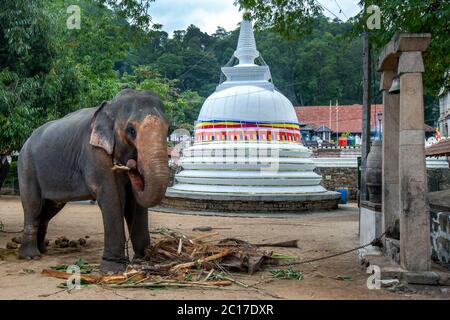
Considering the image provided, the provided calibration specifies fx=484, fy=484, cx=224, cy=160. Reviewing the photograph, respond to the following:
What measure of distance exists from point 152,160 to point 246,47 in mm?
16226

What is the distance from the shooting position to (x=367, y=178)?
8.36 m

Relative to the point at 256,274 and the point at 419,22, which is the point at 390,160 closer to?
the point at 419,22

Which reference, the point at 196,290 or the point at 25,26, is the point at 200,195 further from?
the point at 196,290

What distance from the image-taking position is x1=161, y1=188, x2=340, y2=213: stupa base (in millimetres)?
17266

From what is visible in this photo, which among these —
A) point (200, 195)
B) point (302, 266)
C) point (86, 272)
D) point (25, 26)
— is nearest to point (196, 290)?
point (86, 272)

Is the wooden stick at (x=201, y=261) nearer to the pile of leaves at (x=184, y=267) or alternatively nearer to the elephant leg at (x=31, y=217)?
the pile of leaves at (x=184, y=267)

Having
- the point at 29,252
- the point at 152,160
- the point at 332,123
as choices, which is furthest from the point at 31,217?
the point at 332,123

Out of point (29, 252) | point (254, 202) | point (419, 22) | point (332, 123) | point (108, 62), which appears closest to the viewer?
point (419, 22)

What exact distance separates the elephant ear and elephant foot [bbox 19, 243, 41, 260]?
96.2 inches

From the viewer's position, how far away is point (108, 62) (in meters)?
25.8

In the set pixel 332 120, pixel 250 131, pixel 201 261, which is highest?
pixel 332 120

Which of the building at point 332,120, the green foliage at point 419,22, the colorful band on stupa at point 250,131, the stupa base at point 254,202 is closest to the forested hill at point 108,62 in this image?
the green foliage at point 419,22

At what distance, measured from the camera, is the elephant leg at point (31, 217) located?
26.7 feet

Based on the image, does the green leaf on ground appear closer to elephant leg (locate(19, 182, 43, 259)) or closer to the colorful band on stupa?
elephant leg (locate(19, 182, 43, 259))
